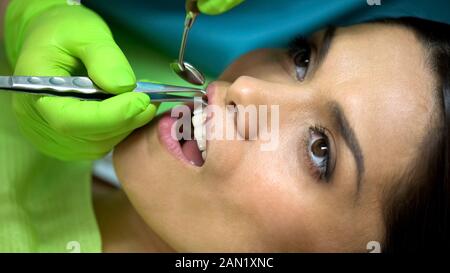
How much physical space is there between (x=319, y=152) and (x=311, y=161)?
21 mm

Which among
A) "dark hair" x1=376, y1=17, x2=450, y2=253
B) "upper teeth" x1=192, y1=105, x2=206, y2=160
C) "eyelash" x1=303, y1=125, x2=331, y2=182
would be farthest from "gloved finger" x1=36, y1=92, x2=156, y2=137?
"dark hair" x1=376, y1=17, x2=450, y2=253

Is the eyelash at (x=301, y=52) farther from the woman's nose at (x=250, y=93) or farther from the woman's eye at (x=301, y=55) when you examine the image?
the woman's nose at (x=250, y=93)

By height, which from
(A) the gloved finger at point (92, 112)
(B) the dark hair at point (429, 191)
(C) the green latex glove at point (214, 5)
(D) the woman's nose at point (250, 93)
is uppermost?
(C) the green latex glove at point (214, 5)

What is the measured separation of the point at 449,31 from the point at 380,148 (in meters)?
0.31

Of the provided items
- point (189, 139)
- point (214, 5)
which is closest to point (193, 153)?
point (189, 139)

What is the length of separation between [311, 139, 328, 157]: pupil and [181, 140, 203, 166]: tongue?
20cm

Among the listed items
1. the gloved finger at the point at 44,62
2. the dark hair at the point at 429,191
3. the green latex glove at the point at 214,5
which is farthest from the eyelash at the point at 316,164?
the gloved finger at the point at 44,62

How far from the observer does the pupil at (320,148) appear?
0.84 meters

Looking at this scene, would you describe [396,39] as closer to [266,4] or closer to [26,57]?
[266,4]

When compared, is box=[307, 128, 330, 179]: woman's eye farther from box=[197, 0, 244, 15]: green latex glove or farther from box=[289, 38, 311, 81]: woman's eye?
box=[197, 0, 244, 15]: green latex glove

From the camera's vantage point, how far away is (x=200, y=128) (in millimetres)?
876

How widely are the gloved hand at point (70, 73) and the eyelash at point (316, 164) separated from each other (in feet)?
0.88

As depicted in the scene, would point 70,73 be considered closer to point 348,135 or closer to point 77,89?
point 77,89
